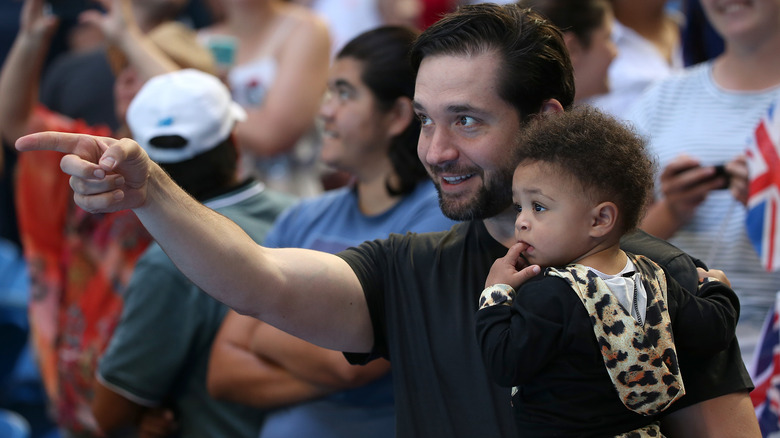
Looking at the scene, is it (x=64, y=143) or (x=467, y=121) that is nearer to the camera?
(x=64, y=143)

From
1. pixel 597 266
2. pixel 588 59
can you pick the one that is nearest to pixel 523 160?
pixel 597 266

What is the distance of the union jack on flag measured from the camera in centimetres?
233

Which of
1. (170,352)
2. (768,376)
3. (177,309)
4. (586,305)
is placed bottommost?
(170,352)

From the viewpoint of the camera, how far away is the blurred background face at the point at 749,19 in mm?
2806

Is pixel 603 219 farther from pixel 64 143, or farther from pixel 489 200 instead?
pixel 64 143

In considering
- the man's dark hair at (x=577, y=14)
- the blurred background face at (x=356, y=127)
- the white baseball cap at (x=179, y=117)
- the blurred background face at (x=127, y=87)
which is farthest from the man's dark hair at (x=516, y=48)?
the blurred background face at (x=127, y=87)

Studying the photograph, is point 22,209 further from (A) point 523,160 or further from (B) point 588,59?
(A) point 523,160

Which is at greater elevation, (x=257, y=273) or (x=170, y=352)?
(x=257, y=273)

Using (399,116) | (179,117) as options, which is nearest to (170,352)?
(179,117)

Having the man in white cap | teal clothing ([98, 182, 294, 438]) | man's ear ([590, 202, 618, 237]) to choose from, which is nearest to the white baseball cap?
the man in white cap

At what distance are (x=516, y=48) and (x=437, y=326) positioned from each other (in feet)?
2.15

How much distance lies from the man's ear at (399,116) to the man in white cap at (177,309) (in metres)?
0.58

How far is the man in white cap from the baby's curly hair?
4.70 ft

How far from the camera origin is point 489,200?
194 centimetres
